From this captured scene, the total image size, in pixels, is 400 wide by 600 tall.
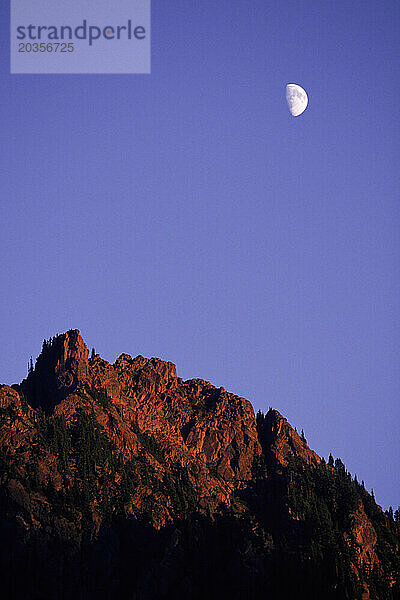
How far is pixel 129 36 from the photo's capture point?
184250 mm

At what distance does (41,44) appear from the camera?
185375 mm

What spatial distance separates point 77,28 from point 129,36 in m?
10.3

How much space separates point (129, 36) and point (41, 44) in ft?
58.1

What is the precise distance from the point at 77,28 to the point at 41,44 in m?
8.42

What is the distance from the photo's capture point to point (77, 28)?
599 ft
